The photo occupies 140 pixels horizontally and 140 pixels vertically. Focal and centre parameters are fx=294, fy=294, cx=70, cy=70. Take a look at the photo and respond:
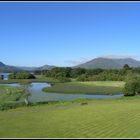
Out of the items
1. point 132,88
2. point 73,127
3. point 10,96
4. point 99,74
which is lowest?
point 10,96

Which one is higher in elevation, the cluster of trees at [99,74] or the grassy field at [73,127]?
the cluster of trees at [99,74]

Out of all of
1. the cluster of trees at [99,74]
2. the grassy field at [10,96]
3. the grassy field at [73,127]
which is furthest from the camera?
the cluster of trees at [99,74]

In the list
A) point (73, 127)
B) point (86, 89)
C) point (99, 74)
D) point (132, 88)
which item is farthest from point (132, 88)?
point (99, 74)

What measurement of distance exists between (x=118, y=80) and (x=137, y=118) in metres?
113

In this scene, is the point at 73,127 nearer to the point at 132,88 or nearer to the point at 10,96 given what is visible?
the point at 10,96

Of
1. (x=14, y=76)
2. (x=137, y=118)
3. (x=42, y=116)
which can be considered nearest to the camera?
(x=137, y=118)

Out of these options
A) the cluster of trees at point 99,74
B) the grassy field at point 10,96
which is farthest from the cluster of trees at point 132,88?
the cluster of trees at point 99,74

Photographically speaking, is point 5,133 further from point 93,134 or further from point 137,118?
point 137,118

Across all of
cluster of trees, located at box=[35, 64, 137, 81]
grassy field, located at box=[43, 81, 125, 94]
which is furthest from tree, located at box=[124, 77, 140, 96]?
cluster of trees, located at box=[35, 64, 137, 81]

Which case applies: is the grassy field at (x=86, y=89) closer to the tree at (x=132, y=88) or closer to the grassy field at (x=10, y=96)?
the tree at (x=132, y=88)

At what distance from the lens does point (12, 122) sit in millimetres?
32906

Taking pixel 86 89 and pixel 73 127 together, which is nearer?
pixel 73 127

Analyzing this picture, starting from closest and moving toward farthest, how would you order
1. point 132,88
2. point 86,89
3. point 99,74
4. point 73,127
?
point 73,127 → point 132,88 → point 86,89 → point 99,74

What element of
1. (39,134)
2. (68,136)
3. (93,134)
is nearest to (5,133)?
(39,134)
